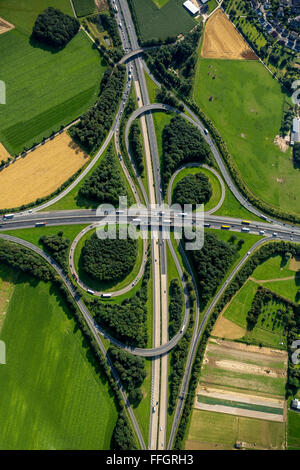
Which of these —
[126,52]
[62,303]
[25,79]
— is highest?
[126,52]

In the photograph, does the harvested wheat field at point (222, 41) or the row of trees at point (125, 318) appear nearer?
the row of trees at point (125, 318)

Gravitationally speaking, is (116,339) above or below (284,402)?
above

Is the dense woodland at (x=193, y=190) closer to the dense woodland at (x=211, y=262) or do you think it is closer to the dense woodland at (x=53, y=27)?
the dense woodland at (x=211, y=262)

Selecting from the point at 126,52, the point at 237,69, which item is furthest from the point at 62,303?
the point at 237,69

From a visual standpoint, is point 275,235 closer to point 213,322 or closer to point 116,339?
point 213,322

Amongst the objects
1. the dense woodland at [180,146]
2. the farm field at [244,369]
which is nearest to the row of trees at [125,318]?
the farm field at [244,369]

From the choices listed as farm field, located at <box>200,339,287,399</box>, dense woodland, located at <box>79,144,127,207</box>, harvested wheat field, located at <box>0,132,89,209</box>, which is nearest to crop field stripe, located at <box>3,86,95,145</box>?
harvested wheat field, located at <box>0,132,89,209</box>

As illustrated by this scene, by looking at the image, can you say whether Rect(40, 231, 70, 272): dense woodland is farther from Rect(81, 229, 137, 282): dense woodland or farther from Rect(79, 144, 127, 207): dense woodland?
Rect(79, 144, 127, 207): dense woodland
